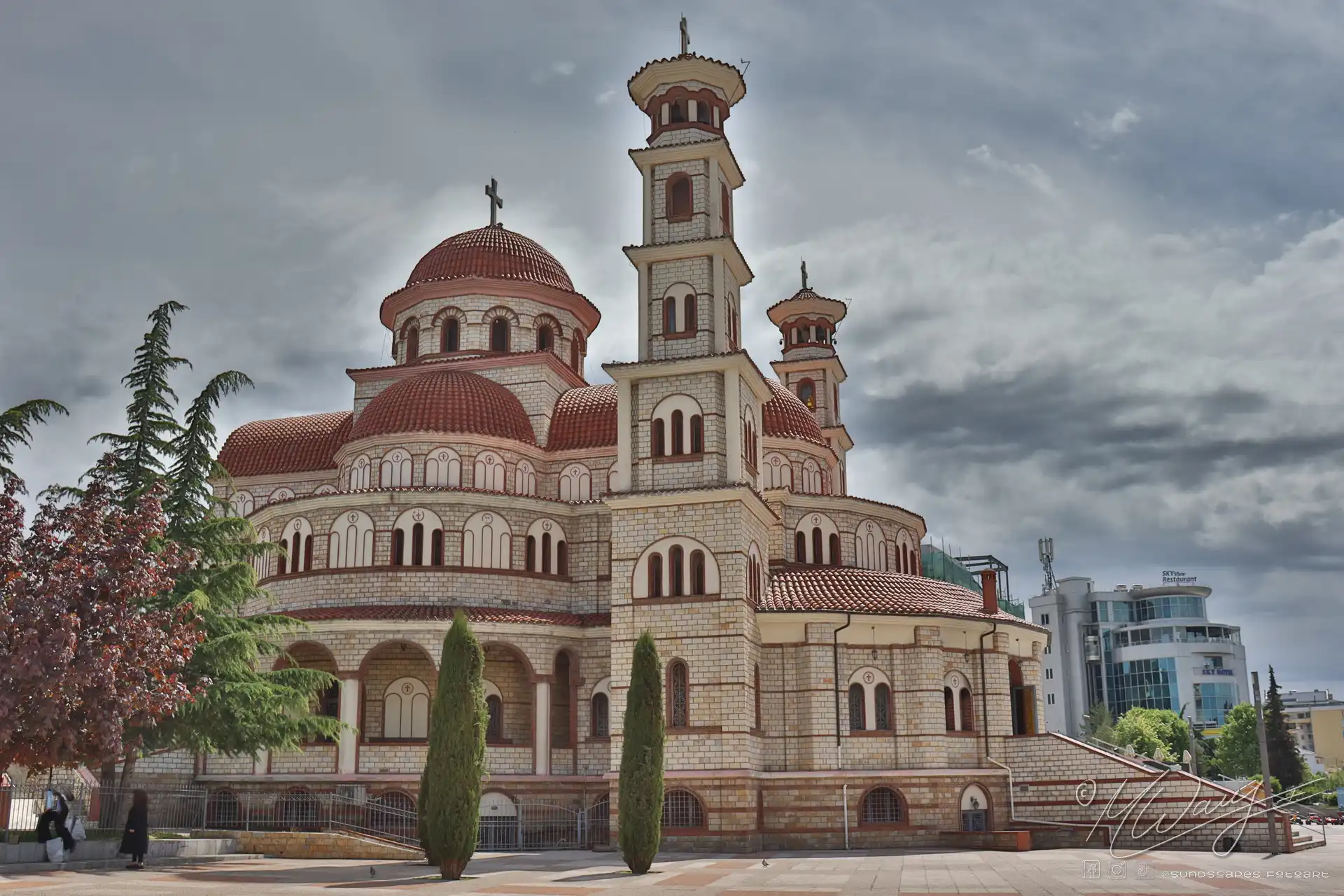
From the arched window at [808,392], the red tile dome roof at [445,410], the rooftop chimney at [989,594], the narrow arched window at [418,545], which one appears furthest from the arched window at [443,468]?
the arched window at [808,392]

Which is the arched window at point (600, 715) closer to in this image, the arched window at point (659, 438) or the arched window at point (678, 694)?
the arched window at point (678, 694)

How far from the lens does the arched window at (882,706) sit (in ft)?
99.6

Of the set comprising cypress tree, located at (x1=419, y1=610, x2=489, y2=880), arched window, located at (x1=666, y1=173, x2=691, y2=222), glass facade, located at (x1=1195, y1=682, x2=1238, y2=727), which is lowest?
cypress tree, located at (x1=419, y1=610, x2=489, y2=880)

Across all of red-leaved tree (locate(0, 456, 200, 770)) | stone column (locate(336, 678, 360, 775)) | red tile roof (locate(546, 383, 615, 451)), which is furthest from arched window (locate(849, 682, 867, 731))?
red-leaved tree (locate(0, 456, 200, 770))

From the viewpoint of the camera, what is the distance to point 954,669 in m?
31.5

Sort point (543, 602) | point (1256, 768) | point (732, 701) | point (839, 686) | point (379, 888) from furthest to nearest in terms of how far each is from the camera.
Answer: point (1256, 768)
point (543, 602)
point (839, 686)
point (732, 701)
point (379, 888)

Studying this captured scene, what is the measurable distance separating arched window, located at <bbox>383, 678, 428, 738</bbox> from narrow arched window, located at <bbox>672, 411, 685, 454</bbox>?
9.34m

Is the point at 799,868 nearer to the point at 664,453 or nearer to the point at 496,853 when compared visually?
the point at 496,853

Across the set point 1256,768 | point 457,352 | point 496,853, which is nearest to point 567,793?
point 496,853

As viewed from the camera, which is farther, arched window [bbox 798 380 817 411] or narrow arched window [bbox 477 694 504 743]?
arched window [bbox 798 380 817 411]

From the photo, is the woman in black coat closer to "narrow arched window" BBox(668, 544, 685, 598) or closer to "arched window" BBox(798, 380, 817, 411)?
"narrow arched window" BBox(668, 544, 685, 598)

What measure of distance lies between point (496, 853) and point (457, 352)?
56.3 ft

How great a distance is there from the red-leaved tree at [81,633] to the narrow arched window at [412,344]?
61.6 ft

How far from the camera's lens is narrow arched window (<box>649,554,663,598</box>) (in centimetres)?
2950
